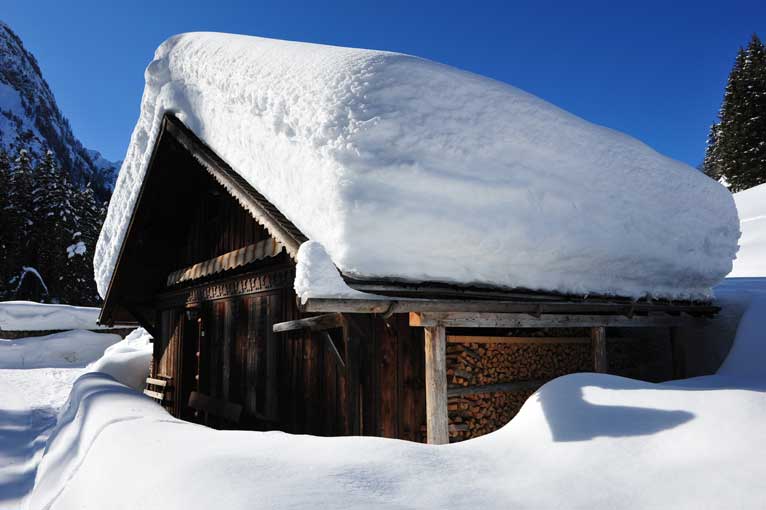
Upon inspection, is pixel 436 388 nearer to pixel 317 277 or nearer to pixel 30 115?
pixel 317 277

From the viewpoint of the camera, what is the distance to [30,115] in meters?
90.8

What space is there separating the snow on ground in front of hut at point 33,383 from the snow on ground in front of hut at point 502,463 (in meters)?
3.35

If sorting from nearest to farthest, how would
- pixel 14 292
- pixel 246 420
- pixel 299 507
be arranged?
pixel 299 507 < pixel 246 420 < pixel 14 292

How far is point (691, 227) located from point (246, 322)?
21.1ft

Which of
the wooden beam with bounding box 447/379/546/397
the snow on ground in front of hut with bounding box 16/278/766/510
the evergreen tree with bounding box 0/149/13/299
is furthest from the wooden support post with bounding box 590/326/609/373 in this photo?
the evergreen tree with bounding box 0/149/13/299

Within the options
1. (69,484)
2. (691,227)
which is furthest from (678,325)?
(69,484)

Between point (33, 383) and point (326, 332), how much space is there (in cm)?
1624

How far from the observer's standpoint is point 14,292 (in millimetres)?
33812

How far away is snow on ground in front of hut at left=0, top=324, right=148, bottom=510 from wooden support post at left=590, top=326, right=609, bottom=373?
6.51m

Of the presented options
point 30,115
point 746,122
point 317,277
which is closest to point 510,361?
point 317,277

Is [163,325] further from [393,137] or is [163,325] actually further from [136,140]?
[393,137]

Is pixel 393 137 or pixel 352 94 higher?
pixel 352 94

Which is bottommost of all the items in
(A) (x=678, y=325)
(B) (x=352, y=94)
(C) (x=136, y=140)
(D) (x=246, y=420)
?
(D) (x=246, y=420)

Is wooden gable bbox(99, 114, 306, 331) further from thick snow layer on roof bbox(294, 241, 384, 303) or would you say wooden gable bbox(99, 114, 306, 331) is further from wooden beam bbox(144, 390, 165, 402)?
wooden beam bbox(144, 390, 165, 402)
